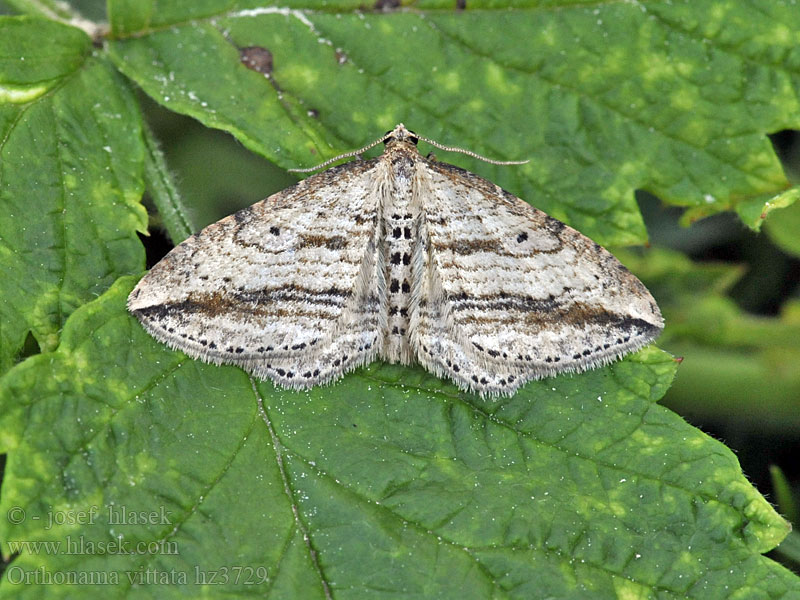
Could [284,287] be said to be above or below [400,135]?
below

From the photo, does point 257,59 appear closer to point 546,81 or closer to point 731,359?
point 546,81

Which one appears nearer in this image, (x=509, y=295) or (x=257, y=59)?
(x=509, y=295)

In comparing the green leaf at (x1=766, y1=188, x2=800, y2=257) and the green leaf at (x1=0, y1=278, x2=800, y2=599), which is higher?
the green leaf at (x1=766, y1=188, x2=800, y2=257)

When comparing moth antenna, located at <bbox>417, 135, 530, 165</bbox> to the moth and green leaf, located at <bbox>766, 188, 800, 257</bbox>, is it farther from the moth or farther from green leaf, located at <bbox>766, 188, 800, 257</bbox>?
green leaf, located at <bbox>766, 188, 800, 257</bbox>

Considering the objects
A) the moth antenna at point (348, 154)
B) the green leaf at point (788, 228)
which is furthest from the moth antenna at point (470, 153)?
the green leaf at point (788, 228)

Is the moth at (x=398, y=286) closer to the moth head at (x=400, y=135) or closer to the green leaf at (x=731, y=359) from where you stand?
the moth head at (x=400, y=135)

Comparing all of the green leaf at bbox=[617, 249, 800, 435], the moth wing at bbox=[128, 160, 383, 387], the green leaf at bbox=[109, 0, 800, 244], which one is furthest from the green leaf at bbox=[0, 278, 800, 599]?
the green leaf at bbox=[617, 249, 800, 435]

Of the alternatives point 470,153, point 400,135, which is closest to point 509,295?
point 470,153

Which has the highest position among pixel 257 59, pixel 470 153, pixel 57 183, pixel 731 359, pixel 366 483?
pixel 257 59
